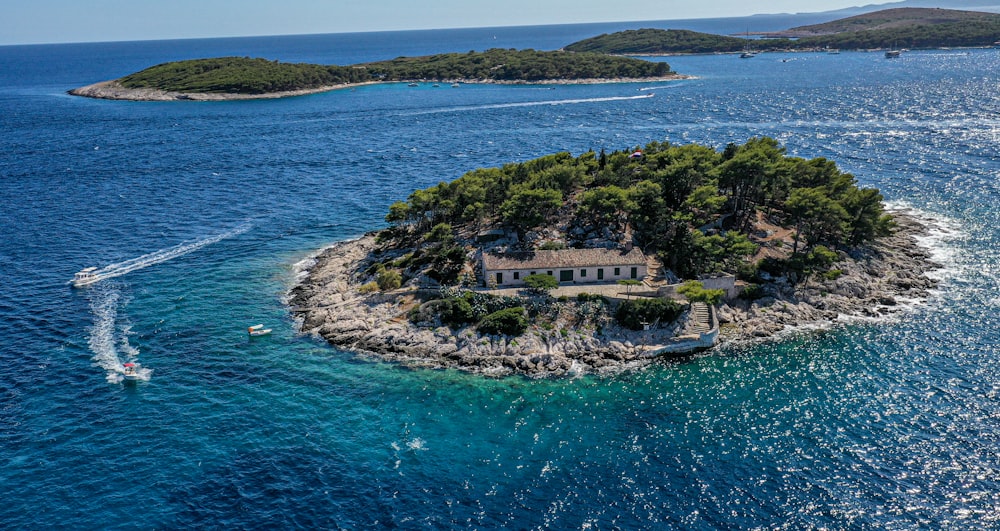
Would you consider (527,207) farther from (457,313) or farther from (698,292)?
(698,292)

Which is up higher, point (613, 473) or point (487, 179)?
point (487, 179)

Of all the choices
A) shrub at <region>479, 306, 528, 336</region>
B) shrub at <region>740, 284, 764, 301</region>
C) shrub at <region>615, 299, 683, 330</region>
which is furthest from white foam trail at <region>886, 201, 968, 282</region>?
shrub at <region>479, 306, 528, 336</region>

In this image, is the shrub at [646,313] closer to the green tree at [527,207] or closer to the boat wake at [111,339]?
the green tree at [527,207]

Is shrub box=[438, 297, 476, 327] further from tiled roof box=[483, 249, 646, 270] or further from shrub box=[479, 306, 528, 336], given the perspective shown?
tiled roof box=[483, 249, 646, 270]

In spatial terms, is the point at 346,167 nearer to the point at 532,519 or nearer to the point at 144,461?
the point at 144,461

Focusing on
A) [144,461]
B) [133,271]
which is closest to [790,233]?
[144,461]

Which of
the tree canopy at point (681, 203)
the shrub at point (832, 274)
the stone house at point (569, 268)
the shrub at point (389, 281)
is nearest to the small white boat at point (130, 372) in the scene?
the shrub at point (389, 281)
